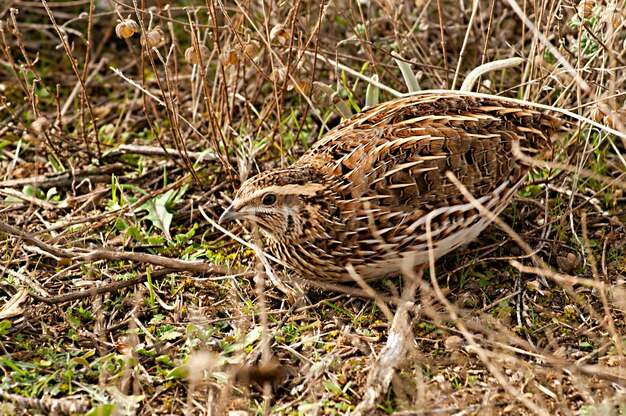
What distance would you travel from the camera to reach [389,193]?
15.8ft

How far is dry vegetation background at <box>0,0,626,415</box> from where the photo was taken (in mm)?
4316

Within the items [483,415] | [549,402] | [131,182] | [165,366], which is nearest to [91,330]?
[165,366]

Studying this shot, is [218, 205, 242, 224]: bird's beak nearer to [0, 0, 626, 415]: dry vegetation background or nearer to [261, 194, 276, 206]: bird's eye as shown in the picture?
[261, 194, 276, 206]: bird's eye

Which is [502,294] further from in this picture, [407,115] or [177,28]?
[177,28]

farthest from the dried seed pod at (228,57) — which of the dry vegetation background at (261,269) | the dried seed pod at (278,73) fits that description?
the dried seed pod at (278,73)

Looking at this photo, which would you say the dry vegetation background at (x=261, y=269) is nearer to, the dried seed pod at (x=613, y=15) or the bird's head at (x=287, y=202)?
the dried seed pod at (x=613, y=15)

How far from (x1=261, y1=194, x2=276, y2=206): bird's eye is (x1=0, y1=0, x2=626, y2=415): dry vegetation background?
1.53ft

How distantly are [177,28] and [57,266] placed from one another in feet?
10.6

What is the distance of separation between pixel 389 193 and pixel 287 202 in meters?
0.62

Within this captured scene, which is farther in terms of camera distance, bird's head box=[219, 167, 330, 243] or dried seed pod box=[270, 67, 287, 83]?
dried seed pod box=[270, 67, 287, 83]

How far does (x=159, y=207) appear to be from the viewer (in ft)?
18.9

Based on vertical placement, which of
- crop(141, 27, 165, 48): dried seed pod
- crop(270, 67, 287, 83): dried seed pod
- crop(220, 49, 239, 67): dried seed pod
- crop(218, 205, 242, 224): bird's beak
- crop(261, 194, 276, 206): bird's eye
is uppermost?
crop(141, 27, 165, 48): dried seed pod

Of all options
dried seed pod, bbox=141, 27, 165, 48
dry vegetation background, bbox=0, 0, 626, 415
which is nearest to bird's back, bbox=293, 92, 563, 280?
dry vegetation background, bbox=0, 0, 626, 415

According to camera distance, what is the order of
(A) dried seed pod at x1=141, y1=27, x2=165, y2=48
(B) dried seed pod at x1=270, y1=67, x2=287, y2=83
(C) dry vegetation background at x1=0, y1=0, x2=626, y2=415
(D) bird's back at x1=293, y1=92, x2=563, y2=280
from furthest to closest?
(B) dried seed pod at x1=270, y1=67, x2=287, y2=83, (A) dried seed pod at x1=141, y1=27, x2=165, y2=48, (D) bird's back at x1=293, y1=92, x2=563, y2=280, (C) dry vegetation background at x1=0, y1=0, x2=626, y2=415
